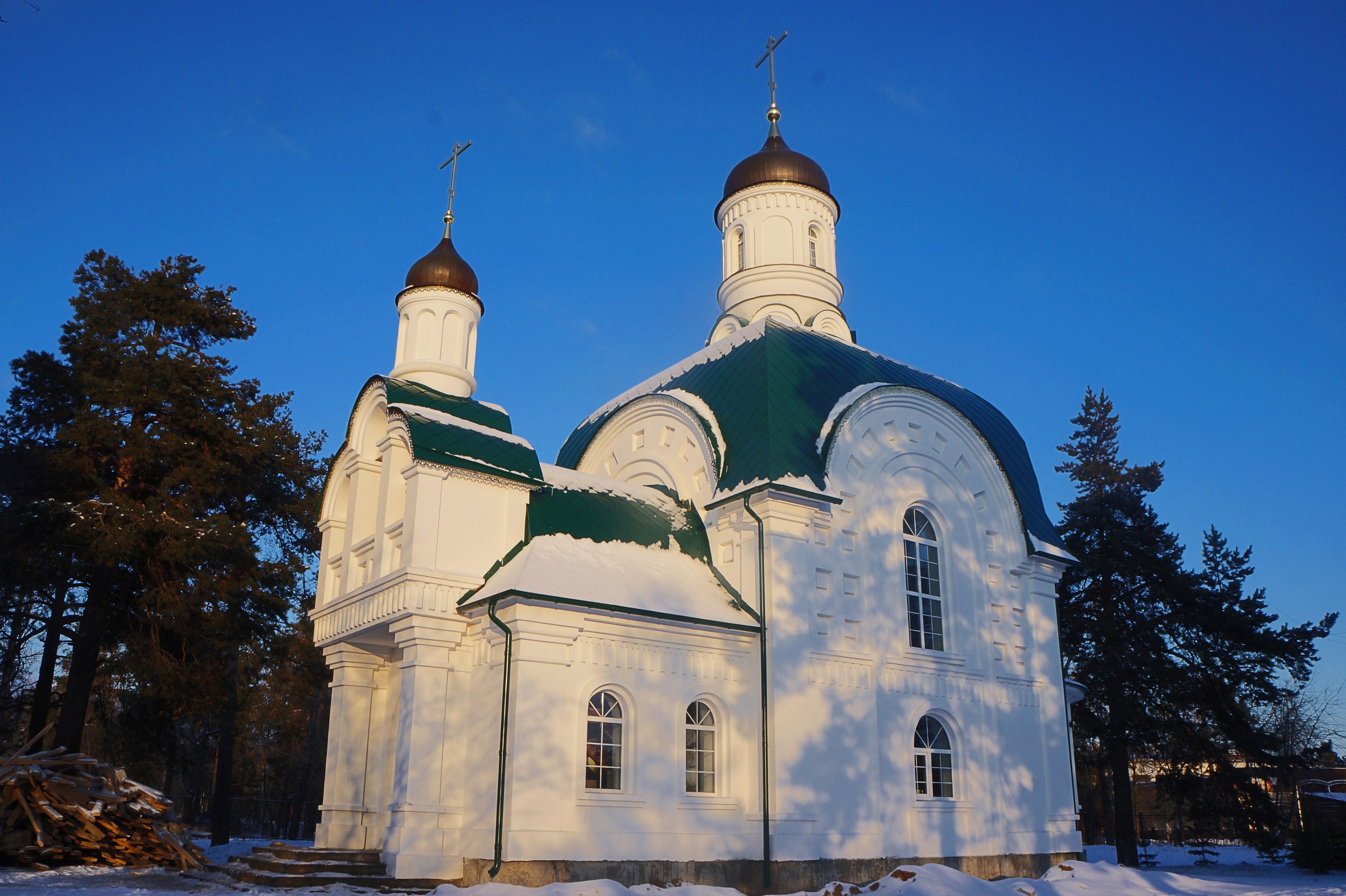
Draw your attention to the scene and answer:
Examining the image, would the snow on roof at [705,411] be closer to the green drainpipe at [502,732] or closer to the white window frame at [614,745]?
the white window frame at [614,745]

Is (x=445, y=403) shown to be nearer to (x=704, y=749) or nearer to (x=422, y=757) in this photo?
(x=422, y=757)

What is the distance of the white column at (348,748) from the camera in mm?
13023

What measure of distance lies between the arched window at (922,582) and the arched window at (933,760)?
3.66 feet

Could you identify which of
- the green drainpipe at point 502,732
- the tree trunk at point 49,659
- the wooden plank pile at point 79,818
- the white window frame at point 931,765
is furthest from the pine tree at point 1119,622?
the tree trunk at point 49,659

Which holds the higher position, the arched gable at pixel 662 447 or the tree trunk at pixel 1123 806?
the arched gable at pixel 662 447

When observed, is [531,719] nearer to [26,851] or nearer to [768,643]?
[768,643]

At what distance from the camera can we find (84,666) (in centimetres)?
1614

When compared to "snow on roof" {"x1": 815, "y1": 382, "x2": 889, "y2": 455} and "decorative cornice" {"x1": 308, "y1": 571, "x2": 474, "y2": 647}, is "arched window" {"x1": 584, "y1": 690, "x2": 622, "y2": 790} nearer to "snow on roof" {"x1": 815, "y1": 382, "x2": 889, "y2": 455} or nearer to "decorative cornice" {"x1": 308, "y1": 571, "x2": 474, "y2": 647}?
"decorative cornice" {"x1": 308, "y1": 571, "x2": 474, "y2": 647}

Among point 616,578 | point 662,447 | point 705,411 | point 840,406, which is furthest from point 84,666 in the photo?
point 840,406

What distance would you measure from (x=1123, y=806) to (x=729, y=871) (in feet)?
40.9

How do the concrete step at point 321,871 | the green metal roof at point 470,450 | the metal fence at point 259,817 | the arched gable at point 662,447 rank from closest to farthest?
the concrete step at point 321,871, the green metal roof at point 470,450, the arched gable at point 662,447, the metal fence at point 259,817

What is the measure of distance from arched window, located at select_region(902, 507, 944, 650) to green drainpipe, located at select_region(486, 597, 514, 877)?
5972mm

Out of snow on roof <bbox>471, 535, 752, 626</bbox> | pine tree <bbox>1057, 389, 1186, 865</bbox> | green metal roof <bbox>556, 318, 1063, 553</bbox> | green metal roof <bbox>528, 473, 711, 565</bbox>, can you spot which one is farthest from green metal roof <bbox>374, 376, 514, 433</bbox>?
pine tree <bbox>1057, 389, 1186, 865</bbox>

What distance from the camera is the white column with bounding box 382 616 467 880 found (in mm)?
11047
